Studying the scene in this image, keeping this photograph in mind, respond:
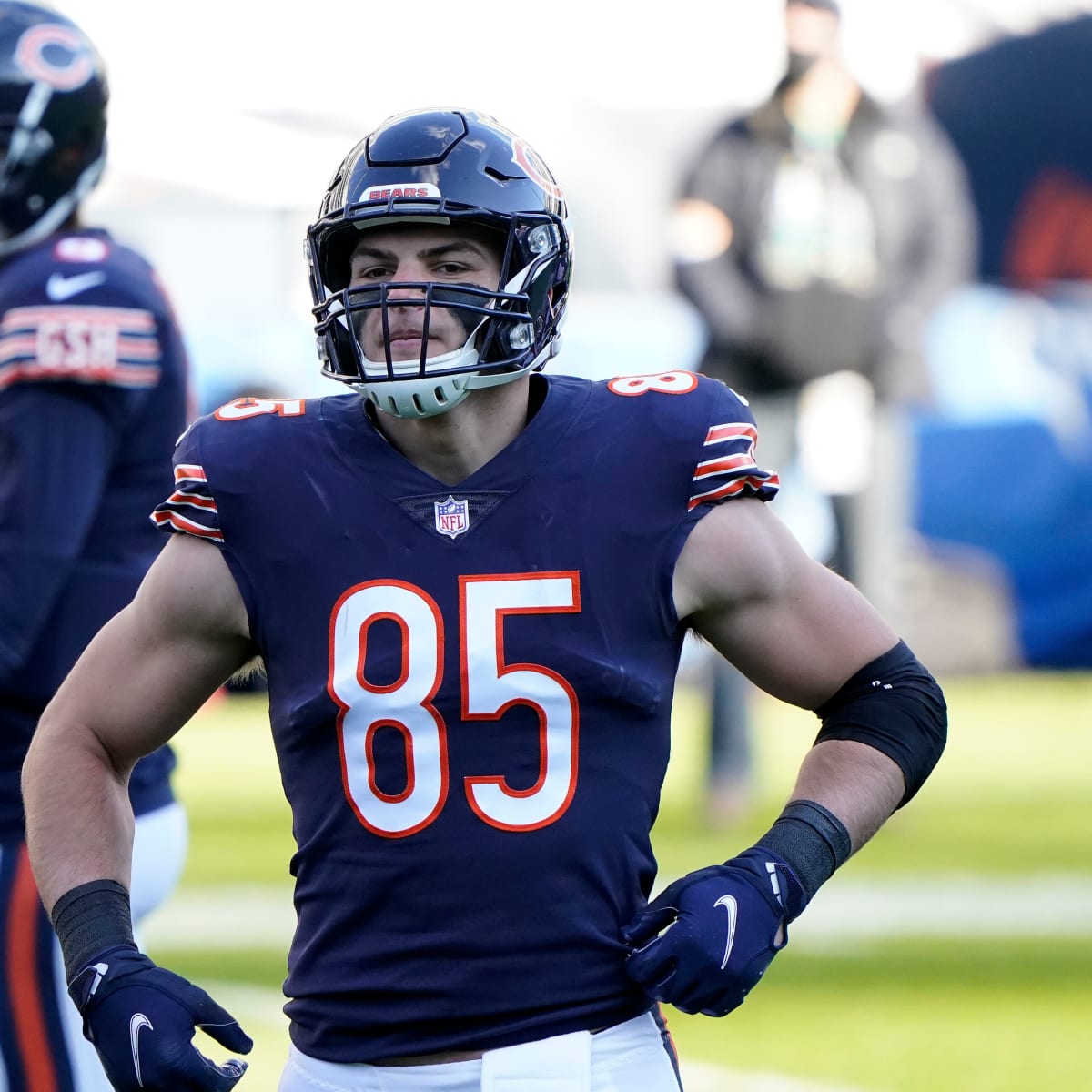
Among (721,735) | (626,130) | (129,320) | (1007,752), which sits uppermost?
(129,320)

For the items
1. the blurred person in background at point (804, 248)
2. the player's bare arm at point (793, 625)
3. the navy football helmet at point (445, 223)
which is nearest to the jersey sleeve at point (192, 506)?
the navy football helmet at point (445, 223)

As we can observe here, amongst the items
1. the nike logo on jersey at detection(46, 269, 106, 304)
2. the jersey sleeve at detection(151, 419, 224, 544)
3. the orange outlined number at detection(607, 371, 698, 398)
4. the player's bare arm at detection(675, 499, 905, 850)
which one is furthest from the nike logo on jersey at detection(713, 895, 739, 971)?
the nike logo on jersey at detection(46, 269, 106, 304)

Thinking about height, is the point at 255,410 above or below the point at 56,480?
above

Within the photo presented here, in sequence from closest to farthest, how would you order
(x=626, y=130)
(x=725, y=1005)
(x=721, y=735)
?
(x=725, y=1005) → (x=721, y=735) → (x=626, y=130)

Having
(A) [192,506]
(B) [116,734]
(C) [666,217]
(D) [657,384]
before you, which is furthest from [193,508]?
(C) [666,217]

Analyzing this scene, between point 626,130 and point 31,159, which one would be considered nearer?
point 31,159

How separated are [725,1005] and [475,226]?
99 cm

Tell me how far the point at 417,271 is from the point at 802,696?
72 centimetres

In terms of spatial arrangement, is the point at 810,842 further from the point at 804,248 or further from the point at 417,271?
the point at 804,248

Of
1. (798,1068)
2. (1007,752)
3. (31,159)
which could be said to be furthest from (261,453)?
(1007,752)

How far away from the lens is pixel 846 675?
8.72 ft

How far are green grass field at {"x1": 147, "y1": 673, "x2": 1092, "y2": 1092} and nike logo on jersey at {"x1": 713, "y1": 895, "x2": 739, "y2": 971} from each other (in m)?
2.70

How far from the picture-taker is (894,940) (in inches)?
258

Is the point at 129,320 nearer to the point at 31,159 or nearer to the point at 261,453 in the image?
the point at 31,159
